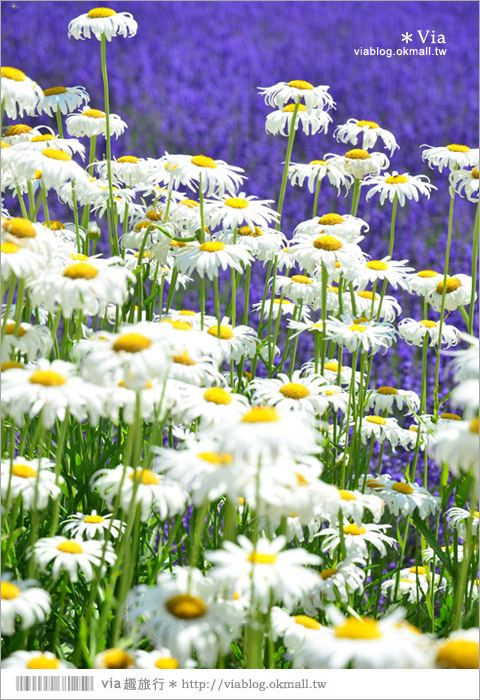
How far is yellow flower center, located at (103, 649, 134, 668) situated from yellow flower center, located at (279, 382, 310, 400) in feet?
1.66

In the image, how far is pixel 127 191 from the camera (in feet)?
5.82

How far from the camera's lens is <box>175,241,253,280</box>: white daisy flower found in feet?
4.37

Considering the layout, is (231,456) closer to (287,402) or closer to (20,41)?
(287,402)

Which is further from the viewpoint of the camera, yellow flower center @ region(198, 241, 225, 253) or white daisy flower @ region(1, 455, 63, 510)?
yellow flower center @ region(198, 241, 225, 253)

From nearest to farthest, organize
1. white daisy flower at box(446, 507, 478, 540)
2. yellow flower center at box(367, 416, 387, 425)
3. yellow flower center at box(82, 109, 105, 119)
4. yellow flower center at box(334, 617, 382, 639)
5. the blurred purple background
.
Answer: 1. yellow flower center at box(334, 617, 382, 639)
2. white daisy flower at box(446, 507, 478, 540)
3. yellow flower center at box(367, 416, 387, 425)
4. yellow flower center at box(82, 109, 105, 119)
5. the blurred purple background

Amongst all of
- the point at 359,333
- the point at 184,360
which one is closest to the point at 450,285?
the point at 359,333

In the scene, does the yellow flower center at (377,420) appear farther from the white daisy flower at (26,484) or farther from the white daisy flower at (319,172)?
the white daisy flower at (26,484)

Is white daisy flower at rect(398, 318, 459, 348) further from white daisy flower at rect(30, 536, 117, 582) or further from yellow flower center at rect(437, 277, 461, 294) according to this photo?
white daisy flower at rect(30, 536, 117, 582)

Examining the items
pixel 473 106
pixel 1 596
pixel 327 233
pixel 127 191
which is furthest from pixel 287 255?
pixel 473 106

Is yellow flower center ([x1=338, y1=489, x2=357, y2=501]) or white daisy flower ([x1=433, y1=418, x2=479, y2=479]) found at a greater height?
white daisy flower ([x1=433, y1=418, x2=479, y2=479])

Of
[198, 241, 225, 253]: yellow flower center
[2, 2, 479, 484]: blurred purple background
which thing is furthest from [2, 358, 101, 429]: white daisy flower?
[2, 2, 479, 484]: blurred purple background

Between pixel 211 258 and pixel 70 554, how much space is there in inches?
20.5

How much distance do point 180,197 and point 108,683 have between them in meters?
1.00

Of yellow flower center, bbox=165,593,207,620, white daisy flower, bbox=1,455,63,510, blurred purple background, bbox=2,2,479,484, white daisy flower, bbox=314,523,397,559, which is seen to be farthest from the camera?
blurred purple background, bbox=2,2,479,484
